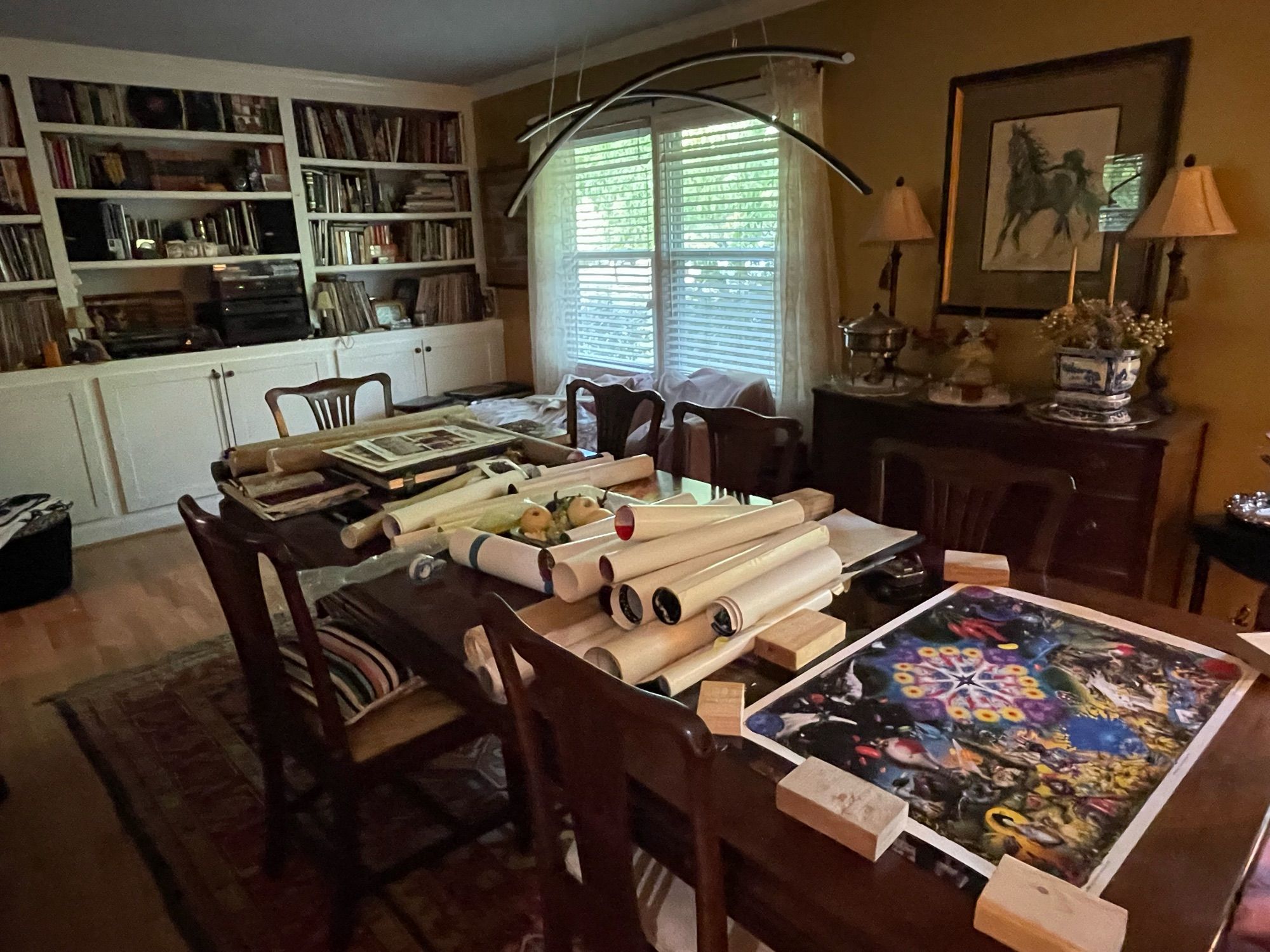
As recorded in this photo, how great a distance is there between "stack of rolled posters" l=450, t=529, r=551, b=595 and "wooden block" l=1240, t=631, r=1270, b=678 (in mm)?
1047

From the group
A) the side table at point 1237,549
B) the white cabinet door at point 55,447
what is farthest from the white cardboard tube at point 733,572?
the white cabinet door at point 55,447

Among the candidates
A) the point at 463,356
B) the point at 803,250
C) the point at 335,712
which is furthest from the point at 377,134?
the point at 335,712

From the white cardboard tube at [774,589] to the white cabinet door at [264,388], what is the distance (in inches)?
135

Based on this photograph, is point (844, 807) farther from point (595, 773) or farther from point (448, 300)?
point (448, 300)

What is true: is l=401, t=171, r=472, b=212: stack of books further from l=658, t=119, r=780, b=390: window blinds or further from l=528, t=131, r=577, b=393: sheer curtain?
l=658, t=119, r=780, b=390: window blinds

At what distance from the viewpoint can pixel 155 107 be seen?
3.92 meters

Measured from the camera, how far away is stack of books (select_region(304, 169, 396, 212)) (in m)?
4.45

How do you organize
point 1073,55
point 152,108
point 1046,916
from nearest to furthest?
point 1046,916 < point 1073,55 < point 152,108

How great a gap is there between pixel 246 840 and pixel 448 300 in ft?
12.1

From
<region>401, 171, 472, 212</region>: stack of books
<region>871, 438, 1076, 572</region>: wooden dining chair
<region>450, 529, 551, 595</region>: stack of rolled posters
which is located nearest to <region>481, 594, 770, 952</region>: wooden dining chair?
<region>450, 529, 551, 595</region>: stack of rolled posters

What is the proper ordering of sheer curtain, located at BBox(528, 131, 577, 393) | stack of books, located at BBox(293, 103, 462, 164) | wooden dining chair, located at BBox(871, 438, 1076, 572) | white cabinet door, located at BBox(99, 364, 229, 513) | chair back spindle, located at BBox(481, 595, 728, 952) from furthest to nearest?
sheer curtain, located at BBox(528, 131, 577, 393) < stack of books, located at BBox(293, 103, 462, 164) < white cabinet door, located at BBox(99, 364, 229, 513) < wooden dining chair, located at BBox(871, 438, 1076, 572) < chair back spindle, located at BBox(481, 595, 728, 952)

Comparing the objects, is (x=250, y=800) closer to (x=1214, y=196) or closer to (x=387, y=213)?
(x=1214, y=196)

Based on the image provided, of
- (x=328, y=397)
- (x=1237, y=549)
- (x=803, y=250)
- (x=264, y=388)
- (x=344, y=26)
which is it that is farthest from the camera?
(x=264, y=388)

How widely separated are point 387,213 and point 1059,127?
3573 millimetres
